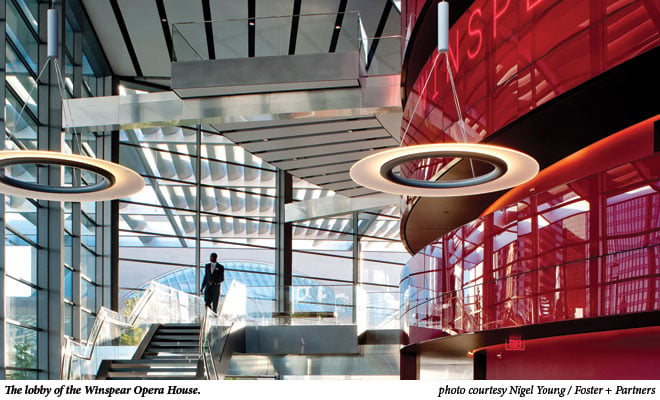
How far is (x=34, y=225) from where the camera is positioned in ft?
73.9

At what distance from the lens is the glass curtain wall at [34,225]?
2044 cm

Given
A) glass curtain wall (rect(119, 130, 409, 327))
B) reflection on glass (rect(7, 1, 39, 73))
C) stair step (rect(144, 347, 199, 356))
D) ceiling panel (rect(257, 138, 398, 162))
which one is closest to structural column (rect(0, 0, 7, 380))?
reflection on glass (rect(7, 1, 39, 73))

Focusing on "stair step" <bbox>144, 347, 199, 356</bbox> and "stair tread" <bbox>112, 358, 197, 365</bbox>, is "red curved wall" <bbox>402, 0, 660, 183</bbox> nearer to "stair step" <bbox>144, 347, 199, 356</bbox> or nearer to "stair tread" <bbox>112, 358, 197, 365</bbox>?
"stair tread" <bbox>112, 358, 197, 365</bbox>

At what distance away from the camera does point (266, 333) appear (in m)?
29.9

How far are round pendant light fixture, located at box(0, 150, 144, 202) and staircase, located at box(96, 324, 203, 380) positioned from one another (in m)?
6.04

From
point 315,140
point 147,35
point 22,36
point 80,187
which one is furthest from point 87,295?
point 80,187

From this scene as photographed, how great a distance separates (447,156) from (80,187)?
6.45 meters

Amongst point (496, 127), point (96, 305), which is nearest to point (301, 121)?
point (96, 305)

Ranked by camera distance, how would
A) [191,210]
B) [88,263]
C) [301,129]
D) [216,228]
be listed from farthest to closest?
[216,228] → [191,210] → [88,263] → [301,129]

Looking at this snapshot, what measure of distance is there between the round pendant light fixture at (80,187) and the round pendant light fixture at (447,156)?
3.62m

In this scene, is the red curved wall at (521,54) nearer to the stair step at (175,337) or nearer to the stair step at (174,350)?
the stair step at (174,350)

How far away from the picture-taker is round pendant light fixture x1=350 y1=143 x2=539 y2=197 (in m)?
10.5

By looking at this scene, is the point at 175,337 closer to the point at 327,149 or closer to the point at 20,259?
the point at 20,259

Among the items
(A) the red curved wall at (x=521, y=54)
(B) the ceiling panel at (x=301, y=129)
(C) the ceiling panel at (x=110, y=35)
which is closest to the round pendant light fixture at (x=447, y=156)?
(A) the red curved wall at (x=521, y=54)
